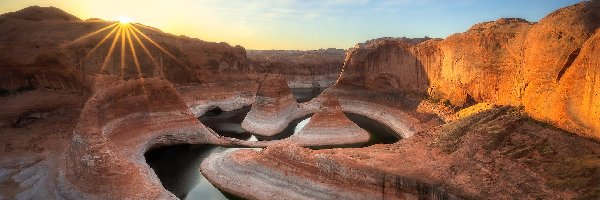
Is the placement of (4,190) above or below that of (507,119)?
below

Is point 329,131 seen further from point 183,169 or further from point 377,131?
point 183,169

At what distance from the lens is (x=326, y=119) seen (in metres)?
31.8

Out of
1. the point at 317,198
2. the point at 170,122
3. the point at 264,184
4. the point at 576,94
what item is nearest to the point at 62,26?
the point at 170,122

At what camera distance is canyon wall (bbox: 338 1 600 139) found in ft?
54.2

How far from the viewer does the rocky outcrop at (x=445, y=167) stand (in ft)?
46.5

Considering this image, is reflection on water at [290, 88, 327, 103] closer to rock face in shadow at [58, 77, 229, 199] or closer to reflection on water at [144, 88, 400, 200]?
reflection on water at [144, 88, 400, 200]

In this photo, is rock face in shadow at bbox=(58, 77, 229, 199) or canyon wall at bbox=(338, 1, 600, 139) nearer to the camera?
canyon wall at bbox=(338, 1, 600, 139)

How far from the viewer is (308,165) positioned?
18922mm

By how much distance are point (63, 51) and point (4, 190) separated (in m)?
15.7

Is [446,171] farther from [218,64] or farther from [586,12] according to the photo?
[218,64]

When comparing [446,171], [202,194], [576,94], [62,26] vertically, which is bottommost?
[202,194]

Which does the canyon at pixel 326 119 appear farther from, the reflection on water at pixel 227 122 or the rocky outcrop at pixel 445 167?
the reflection on water at pixel 227 122

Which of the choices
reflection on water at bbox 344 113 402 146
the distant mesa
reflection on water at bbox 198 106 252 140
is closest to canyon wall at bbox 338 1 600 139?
reflection on water at bbox 344 113 402 146

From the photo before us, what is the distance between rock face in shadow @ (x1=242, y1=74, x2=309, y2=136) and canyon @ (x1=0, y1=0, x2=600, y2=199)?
14cm
